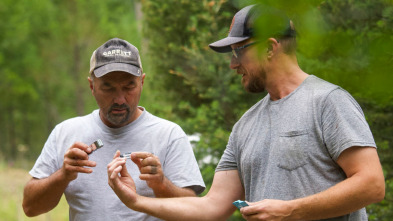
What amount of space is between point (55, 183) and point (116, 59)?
0.75 metres

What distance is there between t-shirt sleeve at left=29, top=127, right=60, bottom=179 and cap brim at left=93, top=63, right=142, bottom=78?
46cm

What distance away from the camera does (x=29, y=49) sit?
2198 cm

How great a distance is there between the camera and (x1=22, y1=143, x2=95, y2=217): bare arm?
9.37 ft

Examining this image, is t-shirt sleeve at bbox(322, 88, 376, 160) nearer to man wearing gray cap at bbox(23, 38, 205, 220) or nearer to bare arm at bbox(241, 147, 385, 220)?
bare arm at bbox(241, 147, 385, 220)

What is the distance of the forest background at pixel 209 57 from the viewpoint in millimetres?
1113

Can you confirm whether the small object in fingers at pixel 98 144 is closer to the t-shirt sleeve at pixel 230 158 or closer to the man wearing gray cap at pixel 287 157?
the man wearing gray cap at pixel 287 157

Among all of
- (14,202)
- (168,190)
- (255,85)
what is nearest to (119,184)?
(168,190)

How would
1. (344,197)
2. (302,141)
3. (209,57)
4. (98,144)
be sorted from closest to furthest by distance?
(344,197), (302,141), (98,144), (209,57)

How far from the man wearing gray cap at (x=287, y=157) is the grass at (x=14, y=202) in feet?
26.0

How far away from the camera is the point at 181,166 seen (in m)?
3.07

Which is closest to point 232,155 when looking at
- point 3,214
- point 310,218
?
point 310,218

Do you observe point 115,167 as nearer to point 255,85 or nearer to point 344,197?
point 255,85

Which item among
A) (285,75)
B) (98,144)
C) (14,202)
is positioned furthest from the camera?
(14,202)

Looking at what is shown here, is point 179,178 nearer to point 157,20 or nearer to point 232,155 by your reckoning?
point 232,155
